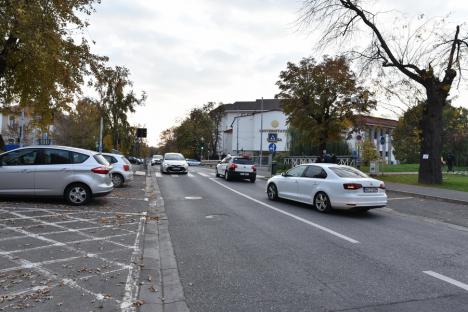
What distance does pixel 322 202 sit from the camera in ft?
39.1

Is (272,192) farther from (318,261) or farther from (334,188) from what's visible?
(318,261)

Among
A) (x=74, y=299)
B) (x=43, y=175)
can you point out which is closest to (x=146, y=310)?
(x=74, y=299)

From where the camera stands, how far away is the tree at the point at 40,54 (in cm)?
1175

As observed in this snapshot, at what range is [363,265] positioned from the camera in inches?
246

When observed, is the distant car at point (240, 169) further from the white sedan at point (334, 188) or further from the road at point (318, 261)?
the road at point (318, 261)

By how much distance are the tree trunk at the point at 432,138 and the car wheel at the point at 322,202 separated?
470 inches

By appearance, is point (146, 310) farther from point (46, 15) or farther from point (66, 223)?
point (46, 15)

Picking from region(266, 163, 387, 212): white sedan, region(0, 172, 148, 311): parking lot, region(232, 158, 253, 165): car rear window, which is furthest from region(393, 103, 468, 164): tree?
region(0, 172, 148, 311): parking lot

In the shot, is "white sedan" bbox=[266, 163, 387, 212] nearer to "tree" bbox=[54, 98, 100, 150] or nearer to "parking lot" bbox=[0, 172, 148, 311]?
"parking lot" bbox=[0, 172, 148, 311]

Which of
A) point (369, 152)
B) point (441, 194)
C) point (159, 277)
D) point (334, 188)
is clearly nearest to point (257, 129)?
point (369, 152)

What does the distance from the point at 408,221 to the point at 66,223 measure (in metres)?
8.65

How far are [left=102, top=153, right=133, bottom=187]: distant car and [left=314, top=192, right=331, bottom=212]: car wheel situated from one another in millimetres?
9582

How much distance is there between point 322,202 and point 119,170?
9.94m

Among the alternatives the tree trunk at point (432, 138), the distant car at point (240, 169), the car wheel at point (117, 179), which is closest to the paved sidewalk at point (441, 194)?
the tree trunk at point (432, 138)
